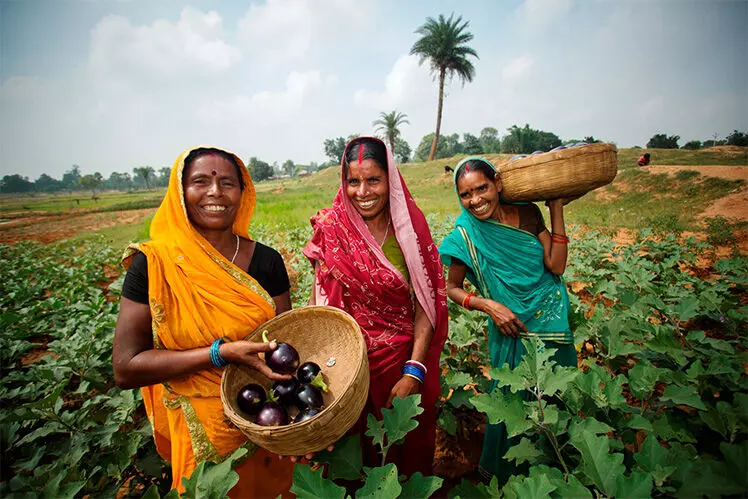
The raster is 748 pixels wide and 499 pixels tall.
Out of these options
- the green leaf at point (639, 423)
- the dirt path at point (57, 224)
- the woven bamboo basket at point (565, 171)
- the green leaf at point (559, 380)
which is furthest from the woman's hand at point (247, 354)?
the dirt path at point (57, 224)

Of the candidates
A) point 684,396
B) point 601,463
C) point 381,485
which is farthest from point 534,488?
point 684,396

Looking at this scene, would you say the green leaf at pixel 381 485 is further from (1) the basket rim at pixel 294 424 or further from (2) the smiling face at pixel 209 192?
(2) the smiling face at pixel 209 192

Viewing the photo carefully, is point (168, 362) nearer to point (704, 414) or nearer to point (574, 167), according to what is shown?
point (704, 414)

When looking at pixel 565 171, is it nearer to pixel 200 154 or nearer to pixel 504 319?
pixel 504 319

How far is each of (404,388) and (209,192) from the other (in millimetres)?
1505

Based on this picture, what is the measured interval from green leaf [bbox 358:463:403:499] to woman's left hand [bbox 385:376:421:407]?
74cm

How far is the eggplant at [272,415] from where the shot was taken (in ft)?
4.81

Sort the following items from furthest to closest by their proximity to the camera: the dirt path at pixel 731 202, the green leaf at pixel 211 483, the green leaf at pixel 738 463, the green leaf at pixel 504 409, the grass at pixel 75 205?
the grass at pixel 75 205 < the dirt path at pixel 731 202 < the green leaf at pixel 504 409 < the green leaf at pixel 211 483 < the green leaf at pixel 738 463

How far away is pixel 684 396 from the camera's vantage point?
1189 mm

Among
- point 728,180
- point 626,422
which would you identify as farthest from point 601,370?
point 728,180

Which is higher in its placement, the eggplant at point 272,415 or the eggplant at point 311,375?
the eggplant at point 311,375

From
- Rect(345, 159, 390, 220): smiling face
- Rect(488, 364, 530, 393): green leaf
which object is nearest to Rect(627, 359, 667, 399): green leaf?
Rect(488, 364, 530, 393): green leaf

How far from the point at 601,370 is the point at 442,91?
3996 centimetres

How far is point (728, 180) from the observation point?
11992mm
